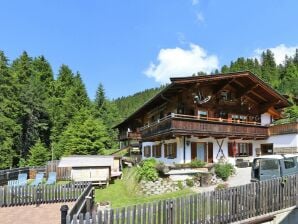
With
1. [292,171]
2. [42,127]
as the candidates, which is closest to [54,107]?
[42,127]

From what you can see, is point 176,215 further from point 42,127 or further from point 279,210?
point 42,127

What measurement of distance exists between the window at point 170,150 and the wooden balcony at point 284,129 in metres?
10.3

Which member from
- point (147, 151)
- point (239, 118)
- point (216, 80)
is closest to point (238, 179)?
point (216, 80)

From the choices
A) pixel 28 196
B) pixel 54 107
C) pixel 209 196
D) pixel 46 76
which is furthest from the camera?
pixel 46 76

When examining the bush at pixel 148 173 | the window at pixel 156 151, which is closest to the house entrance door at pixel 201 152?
the window at pixel 156 151

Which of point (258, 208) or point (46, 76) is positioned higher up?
point (46, 76)

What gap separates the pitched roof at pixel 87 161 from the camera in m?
26.1

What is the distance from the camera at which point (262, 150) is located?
102 feet

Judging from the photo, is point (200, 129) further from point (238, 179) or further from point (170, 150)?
point (238, 179)

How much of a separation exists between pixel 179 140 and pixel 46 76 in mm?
53768

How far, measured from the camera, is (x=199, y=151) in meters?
26.0

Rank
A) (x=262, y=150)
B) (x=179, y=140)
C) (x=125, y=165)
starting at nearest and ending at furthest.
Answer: (x=179, y=140), (x=262, y=150), (x=125, y=165)

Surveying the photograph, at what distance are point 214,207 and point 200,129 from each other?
13.9 meters

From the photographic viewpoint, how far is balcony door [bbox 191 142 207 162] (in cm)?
2559
